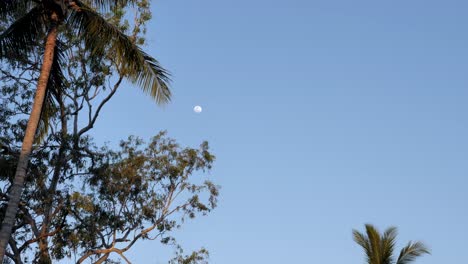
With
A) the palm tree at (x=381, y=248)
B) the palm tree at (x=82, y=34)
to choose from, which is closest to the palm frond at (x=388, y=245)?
the palm tree at (x=381, y=248)

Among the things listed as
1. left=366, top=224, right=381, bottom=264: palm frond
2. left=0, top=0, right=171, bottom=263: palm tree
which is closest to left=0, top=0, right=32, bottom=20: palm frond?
left=0, top=0, right=171, bottom=263: palm tree

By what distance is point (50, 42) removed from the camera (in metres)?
14.2

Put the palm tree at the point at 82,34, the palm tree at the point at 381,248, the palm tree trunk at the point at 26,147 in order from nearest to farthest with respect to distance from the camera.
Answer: the palm tree trunk at the point at 26,147 → the palm tree at the point at 82,34 → the palm tree at the point at 381,248

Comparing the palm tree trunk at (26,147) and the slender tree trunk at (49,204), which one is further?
the slender tree trunk at (49,204)

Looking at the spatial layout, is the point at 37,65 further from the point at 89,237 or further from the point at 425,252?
the point at 425,252

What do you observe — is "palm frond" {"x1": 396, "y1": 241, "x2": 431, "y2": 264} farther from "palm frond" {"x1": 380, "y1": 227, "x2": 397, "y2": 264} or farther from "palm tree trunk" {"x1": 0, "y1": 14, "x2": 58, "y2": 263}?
"palm tree trunk" {"x1": 0, "y1": 14, "x2": 58, "y2": 263}

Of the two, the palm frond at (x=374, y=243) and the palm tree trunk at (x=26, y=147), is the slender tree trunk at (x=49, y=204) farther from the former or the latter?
the palm frond at (x=374, y=243)

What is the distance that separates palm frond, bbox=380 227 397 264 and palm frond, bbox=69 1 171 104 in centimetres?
994

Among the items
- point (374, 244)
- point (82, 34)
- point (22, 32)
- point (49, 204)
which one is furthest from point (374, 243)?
point (22, 32)

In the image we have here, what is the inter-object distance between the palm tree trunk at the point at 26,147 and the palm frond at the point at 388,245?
1228cm

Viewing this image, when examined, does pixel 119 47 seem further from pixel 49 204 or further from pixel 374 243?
pixel 374 243

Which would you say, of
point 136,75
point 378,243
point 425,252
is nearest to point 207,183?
point 378,243

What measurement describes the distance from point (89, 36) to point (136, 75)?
1401 millimetres

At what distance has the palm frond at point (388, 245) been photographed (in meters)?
20.9
